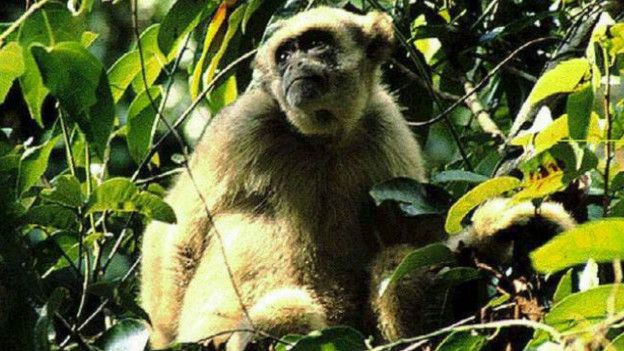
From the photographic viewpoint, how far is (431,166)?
22.9 feet

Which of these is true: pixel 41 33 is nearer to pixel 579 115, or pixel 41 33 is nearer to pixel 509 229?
pixel 579 115

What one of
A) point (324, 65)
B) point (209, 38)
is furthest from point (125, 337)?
point (324, 65)

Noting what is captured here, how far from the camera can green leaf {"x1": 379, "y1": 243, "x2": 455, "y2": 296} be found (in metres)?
3.85

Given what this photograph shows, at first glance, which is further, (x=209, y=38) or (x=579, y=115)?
(x=209, y=38)

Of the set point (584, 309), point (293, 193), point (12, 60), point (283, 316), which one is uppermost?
point (12, 60)

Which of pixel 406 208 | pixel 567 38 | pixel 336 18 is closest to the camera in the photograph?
pixel 406 208

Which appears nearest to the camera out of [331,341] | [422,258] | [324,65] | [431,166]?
[331,341]

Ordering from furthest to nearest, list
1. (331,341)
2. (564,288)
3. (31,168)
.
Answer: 1. (31,168)
2. (564,288)
3. (331,341)

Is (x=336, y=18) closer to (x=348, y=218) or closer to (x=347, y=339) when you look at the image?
(x=348, y=218)

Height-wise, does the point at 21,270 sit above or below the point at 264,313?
above

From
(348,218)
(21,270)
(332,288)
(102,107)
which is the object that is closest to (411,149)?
(348,218)

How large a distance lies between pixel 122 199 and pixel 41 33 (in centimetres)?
67

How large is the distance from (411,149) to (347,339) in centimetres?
264

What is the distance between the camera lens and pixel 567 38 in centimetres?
563
